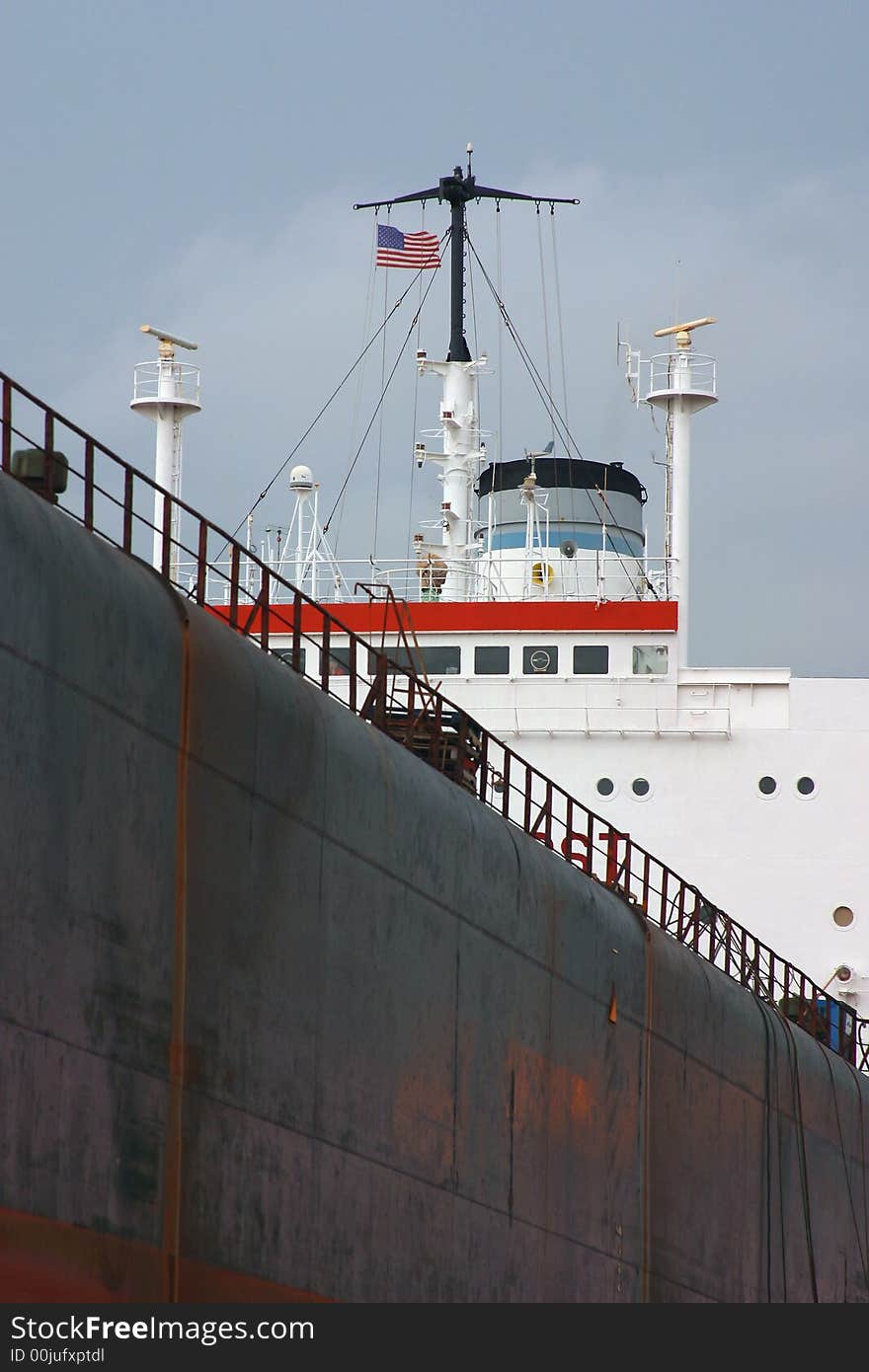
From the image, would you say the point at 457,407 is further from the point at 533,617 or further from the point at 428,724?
the point at 428,724

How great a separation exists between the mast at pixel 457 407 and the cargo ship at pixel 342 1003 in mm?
7359

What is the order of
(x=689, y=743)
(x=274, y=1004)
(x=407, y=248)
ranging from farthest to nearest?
1. (x=407, y=248)
2. (x=689, y=743)
3. (x=274, y=1004)

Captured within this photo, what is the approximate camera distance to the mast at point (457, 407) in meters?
34.6

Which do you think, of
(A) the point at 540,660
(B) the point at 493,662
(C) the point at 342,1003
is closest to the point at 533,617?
(A) the point at 540,660

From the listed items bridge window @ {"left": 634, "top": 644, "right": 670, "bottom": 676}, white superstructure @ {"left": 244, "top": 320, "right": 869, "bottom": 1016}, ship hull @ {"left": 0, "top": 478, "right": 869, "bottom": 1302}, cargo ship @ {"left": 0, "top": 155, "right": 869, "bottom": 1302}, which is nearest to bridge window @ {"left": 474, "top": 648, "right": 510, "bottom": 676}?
white superstructure @ {"left": 244, "top": 320, "right": 869, "bottom": 1016}

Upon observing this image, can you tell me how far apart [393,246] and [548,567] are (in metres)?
5.82

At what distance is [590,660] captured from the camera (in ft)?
101

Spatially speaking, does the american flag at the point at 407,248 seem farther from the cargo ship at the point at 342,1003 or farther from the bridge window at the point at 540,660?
the cargo ship at the point at 342,1003

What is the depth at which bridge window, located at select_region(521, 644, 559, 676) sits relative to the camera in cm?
3088

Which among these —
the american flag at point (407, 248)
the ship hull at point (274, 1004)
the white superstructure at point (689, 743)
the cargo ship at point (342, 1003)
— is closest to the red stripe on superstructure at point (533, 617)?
the white superstructure at point (689, 743)

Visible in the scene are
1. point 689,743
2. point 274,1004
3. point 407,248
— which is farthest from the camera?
point 407,248

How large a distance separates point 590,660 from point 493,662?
1399 millimetres

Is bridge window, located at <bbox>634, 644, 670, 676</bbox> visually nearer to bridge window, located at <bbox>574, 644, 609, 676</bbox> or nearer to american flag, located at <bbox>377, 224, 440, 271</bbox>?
bridge window, located at <bbox>574, 644, 609, 676</bbox>

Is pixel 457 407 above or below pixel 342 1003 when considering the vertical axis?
above
